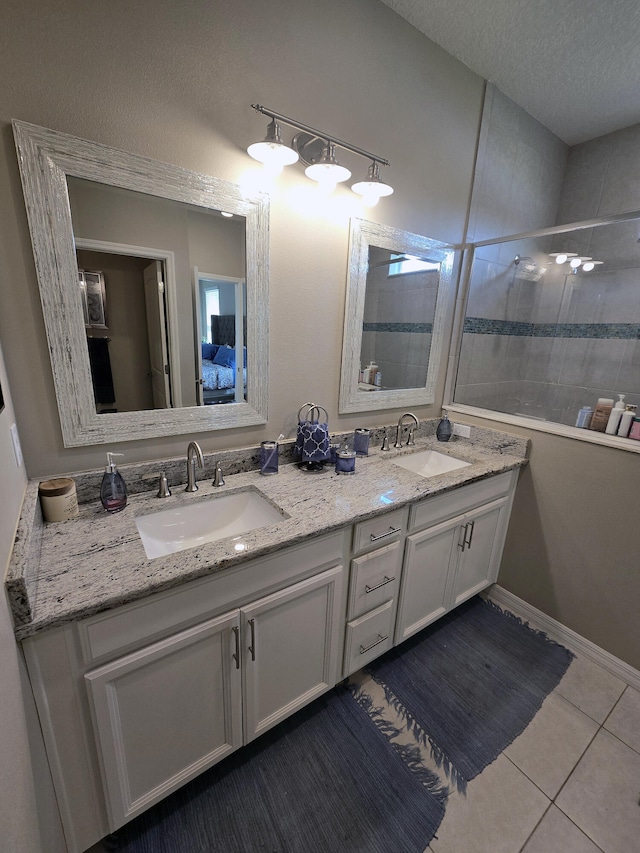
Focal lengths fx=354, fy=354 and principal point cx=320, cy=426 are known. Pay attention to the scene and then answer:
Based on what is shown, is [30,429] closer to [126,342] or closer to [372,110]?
[126,342]

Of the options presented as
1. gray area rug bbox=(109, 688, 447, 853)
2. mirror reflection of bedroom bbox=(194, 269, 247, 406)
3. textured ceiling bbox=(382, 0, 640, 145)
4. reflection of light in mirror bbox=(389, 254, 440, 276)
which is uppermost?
textured ceiling bbox=(382, 0, 640, 145)

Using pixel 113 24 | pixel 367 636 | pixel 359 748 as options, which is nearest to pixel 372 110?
pixel 113 24

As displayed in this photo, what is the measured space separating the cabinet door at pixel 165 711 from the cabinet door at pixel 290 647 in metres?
0.05

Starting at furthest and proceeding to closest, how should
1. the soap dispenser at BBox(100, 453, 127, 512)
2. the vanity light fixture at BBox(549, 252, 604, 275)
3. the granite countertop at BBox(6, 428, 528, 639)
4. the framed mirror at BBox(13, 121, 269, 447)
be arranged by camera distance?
the vanity light fixture at BBox(549, 252, 604, 275), the soap dispenser at BBox(100, 453, 127, 512), the framed mirror at BBox(13, 121, 269, 447), the granite countertop at BBox(6, 428, 528, 639)

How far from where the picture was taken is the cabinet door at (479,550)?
1757 mm

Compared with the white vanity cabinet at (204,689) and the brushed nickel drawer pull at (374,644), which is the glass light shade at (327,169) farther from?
the brushed nickel drawer pull at (374,644)

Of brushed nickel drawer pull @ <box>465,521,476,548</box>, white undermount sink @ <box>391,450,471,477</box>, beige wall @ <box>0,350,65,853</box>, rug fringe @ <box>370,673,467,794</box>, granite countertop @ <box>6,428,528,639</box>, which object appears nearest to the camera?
beige wall @ <box>0,350,65,853</box>

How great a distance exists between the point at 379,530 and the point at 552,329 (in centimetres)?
225

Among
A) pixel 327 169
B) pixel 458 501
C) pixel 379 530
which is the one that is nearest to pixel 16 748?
pixel 379 530

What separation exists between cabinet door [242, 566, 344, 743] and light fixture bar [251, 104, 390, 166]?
1580 millimetres

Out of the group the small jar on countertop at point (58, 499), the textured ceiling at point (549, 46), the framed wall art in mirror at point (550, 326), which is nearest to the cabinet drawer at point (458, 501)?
the framed wall art in mirror at point (550, 326)

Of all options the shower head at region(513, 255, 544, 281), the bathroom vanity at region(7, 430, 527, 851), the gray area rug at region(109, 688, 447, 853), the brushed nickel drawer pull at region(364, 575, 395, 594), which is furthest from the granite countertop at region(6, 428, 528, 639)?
the shower head at region(513, 255, 544, 281)

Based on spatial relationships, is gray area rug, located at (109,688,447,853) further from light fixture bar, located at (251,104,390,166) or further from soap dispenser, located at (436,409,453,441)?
light fixture bar, located at (251,104,390,166)

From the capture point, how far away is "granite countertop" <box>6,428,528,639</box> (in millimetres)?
789
